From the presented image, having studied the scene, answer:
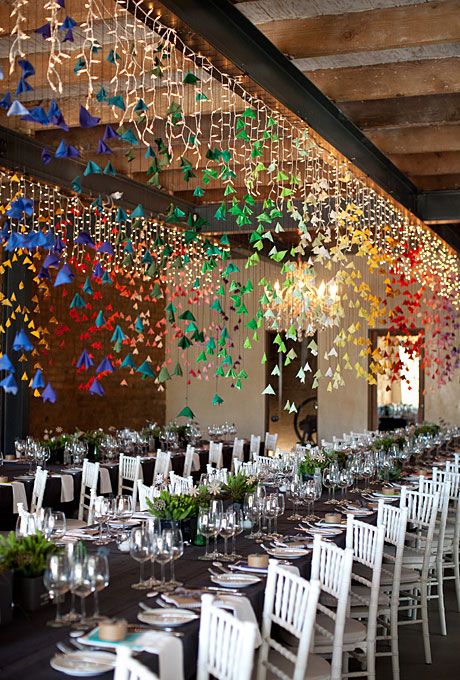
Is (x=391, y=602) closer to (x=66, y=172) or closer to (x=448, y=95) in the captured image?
(x=448, y=95)

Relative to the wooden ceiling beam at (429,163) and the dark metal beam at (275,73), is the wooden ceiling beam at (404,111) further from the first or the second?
the wooden ceiling beam at (429,163)

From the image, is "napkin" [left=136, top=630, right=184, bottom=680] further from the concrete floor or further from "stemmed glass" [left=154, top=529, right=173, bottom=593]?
the concrete floor

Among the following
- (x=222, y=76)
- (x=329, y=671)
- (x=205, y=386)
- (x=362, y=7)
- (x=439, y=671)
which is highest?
(x=362, y=7)

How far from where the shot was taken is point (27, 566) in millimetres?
3197

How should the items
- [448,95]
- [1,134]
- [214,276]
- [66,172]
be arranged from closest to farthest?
[448,95] < [1,134] < [66,172] < [214,276]

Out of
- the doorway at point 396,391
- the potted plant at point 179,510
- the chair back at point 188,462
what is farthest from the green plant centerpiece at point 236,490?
the doorway at point 396,391

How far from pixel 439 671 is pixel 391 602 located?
0.61 meters

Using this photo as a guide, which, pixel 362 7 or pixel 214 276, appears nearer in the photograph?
pixel 362 7

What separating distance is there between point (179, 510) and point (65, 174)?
508 centimetres

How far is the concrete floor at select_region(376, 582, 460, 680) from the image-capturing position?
511 centimetres

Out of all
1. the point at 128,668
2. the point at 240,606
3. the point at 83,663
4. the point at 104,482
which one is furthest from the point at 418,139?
the point at 128,668

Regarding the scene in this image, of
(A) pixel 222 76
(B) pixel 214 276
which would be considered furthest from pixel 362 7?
(B) pixel 214 276

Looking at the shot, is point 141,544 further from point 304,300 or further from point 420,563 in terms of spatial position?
point 304,300

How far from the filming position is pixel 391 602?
4949 mm
